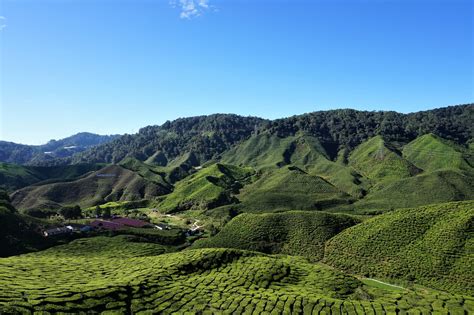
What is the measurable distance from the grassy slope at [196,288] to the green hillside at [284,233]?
2178 cm

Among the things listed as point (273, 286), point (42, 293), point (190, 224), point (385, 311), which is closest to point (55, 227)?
point (190, 224)

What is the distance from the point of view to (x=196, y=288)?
78.6 metres

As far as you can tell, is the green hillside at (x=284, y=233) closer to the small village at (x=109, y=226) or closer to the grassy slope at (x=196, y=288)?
the grassy slope at (x=196, y=288)

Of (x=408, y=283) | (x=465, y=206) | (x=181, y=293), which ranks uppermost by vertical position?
(x=465, y=206)

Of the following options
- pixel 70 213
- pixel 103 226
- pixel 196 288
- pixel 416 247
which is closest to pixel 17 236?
pixel 103 226

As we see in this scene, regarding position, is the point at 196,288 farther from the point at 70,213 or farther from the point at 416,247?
the point at 70,213

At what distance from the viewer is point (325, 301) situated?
73062 mm

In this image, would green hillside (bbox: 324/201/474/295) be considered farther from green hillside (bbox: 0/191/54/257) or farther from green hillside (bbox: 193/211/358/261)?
green hillside (bbox: 0/191/54/257)

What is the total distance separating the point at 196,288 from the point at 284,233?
64.6 m

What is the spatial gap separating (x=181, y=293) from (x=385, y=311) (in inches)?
1555

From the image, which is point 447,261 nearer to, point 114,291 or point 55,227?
point 114,291

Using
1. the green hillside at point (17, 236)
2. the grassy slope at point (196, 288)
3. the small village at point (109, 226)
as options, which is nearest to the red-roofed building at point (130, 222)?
the small village at point (109, 226)

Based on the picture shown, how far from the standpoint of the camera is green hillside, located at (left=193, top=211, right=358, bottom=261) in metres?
130

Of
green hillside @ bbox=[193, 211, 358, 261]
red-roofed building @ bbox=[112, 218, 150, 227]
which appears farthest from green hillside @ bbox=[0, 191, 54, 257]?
green hillside @ bbox=[193, 211, 358, 261]
